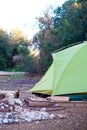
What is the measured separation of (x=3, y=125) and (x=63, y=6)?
18959mm

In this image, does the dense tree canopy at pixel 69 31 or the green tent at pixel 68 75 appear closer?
the green tent at pixel 68 75

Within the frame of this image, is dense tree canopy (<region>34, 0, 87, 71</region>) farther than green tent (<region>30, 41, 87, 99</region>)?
Yes

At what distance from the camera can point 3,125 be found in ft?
22.8

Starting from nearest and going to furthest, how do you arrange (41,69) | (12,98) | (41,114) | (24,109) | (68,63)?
(68,63)
(41,114)
(24,109)
(12,98)
(41,69)

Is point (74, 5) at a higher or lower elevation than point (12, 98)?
higher

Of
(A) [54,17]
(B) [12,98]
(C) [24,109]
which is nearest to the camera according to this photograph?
(C) [24,109]

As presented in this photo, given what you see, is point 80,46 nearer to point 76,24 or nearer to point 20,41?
point 76,24

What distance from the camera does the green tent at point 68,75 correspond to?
459 centimetres

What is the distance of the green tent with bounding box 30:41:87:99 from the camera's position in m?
4.59

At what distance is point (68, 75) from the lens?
4891 millimetres

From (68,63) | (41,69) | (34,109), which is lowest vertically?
(41,69)

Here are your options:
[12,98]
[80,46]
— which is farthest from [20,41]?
[80,46]

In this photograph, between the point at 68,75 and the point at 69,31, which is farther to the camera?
the point at 69,31

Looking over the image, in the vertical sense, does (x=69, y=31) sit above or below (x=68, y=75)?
below
